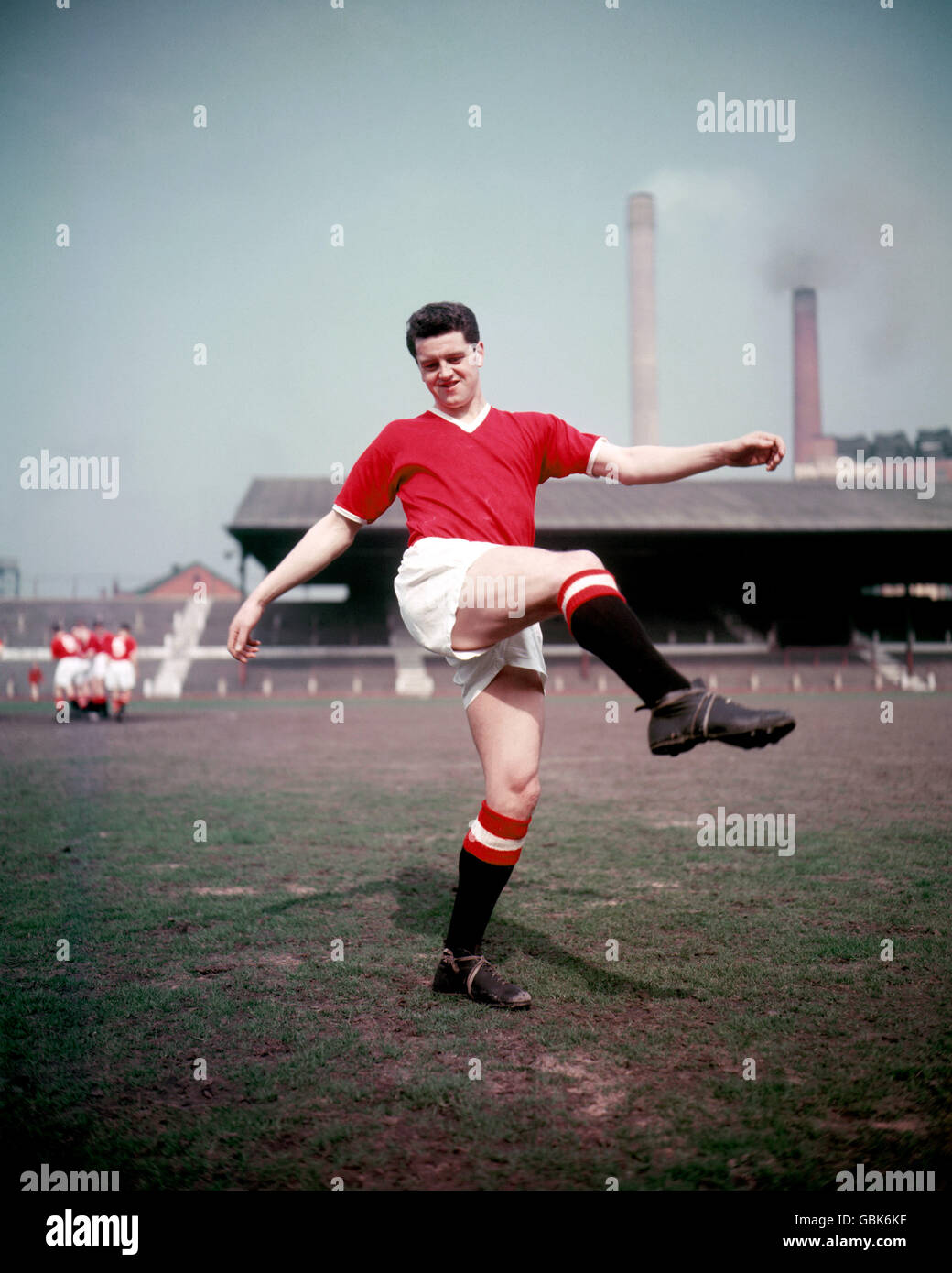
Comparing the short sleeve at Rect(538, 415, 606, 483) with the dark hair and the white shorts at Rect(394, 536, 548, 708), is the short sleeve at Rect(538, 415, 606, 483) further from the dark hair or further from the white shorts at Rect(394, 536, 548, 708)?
the white shorts at Rect(394, 536, 548, 708)

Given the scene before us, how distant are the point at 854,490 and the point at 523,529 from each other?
37521 millimetres

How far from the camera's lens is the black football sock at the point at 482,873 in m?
3.14

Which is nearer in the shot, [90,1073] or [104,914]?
[90,1073]

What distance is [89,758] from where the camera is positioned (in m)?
10.6

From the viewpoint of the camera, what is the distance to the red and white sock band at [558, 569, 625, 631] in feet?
8.89

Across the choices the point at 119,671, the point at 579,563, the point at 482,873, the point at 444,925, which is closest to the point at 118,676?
the point at 119,671

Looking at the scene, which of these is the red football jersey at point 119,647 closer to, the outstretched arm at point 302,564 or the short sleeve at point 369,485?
the outstretched arm at point 302,564

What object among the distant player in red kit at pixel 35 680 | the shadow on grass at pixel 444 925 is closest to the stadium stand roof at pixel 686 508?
the distant player in red kit at pixel 35 680

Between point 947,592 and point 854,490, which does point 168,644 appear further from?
point 947,592

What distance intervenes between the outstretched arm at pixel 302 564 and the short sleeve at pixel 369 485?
1.9 inches

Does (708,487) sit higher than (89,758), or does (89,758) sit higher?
(708,487)
